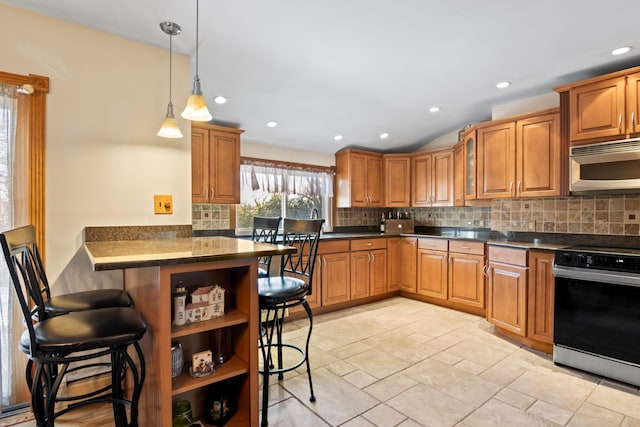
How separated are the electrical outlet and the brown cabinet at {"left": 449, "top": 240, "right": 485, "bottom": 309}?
314 cm

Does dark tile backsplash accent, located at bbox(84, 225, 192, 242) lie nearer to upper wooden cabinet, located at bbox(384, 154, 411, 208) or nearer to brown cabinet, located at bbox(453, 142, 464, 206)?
upper wooden cabinet, located at bbox(384, 154, 411, 208)

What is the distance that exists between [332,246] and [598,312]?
2.42 meters

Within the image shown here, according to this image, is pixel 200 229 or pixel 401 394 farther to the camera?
pixel 200 229

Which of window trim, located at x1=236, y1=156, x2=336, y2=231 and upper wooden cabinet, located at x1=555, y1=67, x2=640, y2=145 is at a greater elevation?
upper wooden cabinet, located at x1=555, y1=67, x2=640, y2=145

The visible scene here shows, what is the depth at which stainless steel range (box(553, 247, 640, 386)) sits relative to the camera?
2258 mm

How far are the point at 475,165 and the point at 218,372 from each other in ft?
10.8

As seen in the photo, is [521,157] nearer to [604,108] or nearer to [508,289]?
[604,108]

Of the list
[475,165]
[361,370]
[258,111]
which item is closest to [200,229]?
[258,111]

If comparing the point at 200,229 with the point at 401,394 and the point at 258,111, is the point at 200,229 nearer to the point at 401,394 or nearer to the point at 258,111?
the point at 258,111

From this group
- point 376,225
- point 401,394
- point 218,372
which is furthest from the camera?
point 376,225

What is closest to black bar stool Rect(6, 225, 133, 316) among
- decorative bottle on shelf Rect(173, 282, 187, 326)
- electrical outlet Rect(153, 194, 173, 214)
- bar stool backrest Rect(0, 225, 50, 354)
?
bar stool backrest Rect(0, 225, 50, 354)

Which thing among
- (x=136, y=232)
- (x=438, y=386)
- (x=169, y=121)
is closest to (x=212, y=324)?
(x=136, y=232)

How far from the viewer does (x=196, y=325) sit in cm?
145

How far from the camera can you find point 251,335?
158 centimetres
